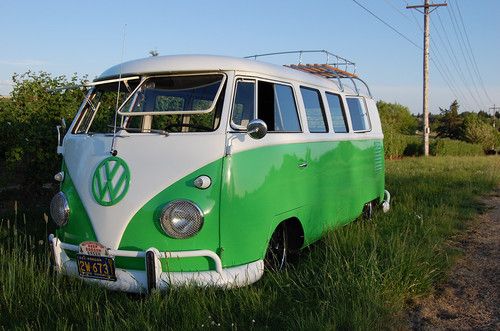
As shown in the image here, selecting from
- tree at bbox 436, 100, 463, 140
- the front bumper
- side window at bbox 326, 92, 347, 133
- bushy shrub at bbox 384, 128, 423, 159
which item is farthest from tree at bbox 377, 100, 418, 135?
the front bumper

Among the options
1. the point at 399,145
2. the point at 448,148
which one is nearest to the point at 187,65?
the point at 399,145

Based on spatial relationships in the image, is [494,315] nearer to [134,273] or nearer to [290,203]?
[290,203]

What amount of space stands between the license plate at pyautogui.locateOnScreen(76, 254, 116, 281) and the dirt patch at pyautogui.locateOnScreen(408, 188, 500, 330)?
95.0 inches

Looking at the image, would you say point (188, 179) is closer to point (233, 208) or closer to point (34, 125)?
point (233, 208)

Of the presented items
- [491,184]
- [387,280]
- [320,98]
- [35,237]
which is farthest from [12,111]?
[491,184]

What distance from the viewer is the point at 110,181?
13.8ft

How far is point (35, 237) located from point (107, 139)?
2.68 metres

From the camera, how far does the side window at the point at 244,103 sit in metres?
4.50

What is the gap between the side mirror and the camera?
4223 millimetres

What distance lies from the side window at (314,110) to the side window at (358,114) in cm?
119

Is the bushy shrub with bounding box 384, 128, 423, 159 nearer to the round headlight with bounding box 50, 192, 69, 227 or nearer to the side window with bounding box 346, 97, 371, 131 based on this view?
the side window with bounding box 346, 97, 371, 131

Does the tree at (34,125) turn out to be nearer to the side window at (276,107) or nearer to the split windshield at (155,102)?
the split windshield at (155,102)

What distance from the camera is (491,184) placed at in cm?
1300

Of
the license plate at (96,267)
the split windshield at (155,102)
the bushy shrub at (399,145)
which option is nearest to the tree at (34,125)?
the split windshield at (155,102)
